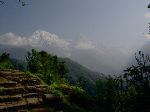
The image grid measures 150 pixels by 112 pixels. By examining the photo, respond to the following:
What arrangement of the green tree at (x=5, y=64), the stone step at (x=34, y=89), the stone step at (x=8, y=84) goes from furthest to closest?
the green tree at (x=5, y=64), the stone step at (x=34, y=89), the stone step at (x=8, y=84)

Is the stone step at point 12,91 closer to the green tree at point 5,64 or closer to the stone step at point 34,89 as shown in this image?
the stone step at point 34,89

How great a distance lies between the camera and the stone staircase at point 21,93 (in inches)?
767

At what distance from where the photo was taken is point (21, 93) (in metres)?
21.8

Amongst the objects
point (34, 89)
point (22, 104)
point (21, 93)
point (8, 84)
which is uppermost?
point (8, 84)

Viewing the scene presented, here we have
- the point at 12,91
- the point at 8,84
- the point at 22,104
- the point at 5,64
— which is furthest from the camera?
the point at 5,64

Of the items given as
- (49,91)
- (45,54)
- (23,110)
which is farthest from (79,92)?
(45,54)

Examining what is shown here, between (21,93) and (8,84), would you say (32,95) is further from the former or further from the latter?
(8,84)

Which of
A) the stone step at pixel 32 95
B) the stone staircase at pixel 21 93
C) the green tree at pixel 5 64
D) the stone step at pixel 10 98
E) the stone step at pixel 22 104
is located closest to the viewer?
the stone step at pixel 22 104

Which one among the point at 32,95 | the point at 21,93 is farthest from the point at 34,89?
the point at 21,93

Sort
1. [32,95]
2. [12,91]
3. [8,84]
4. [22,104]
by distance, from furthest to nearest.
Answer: [8,84] < [32,95] < [12,91] < [22,104]

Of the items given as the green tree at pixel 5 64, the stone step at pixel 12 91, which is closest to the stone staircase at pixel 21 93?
the stone step at pixel 12 91

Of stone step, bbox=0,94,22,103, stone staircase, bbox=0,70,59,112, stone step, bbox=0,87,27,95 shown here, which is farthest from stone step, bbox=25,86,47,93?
stone step, bbox=0,94,22,103

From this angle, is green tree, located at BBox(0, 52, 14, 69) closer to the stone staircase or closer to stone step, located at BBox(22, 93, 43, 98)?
the stone staircase

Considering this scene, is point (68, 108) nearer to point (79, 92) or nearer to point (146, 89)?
point (79, 92)
